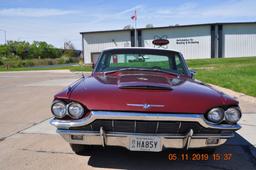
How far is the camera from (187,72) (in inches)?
205

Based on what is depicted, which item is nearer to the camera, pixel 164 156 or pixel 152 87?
pixel 152 87

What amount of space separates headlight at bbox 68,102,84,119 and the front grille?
146 mm

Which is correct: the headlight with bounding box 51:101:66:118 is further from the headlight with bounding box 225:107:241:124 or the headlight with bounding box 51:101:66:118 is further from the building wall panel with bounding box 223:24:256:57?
the building wall panel with bounding box 223:24:256:57

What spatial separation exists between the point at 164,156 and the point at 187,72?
1.57 m

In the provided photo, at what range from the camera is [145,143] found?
3385 mm

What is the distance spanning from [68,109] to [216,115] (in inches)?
64.1

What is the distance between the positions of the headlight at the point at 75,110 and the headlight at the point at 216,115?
139cm

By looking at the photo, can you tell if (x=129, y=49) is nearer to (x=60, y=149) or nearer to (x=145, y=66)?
(x=145, y=66)

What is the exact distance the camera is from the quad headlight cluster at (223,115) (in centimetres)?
348

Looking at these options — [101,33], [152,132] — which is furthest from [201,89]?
[101,33]

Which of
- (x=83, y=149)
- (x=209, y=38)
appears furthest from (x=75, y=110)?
(x=209, y=38)

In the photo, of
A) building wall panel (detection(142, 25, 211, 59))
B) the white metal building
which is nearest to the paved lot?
the white metal building

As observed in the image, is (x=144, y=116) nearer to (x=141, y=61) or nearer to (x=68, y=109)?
(x=68, y=109)

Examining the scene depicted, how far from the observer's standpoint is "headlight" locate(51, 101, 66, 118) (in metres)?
3.55
